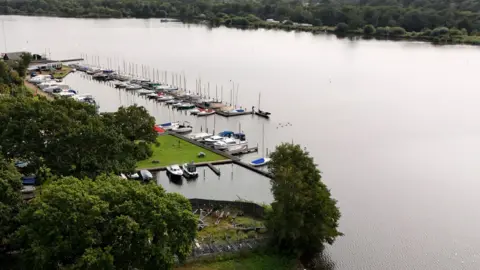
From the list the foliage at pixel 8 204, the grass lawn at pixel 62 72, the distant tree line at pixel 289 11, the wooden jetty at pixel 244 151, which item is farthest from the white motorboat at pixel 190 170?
the distant tree line at pixel 289 11

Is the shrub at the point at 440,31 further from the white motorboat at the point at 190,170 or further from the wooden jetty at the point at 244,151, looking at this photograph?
the white motorboat at the point at 190,170

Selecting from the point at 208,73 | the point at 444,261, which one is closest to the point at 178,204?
the point at 444,261

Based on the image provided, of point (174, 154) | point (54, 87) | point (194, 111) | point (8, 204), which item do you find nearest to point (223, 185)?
point (174, 154)

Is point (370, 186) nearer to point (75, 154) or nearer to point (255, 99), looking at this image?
point (75, 154)

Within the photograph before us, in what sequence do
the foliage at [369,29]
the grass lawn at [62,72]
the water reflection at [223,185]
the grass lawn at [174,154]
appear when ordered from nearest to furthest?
the water reflection at [223,185]
the grass lawn at [174,154]
the grass lawn at [62,72]
the foliage at [369,29]

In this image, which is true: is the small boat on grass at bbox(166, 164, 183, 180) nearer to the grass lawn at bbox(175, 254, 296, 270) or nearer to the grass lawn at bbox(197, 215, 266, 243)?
the grass lawn at bbox(197, 215, 266, 243)
